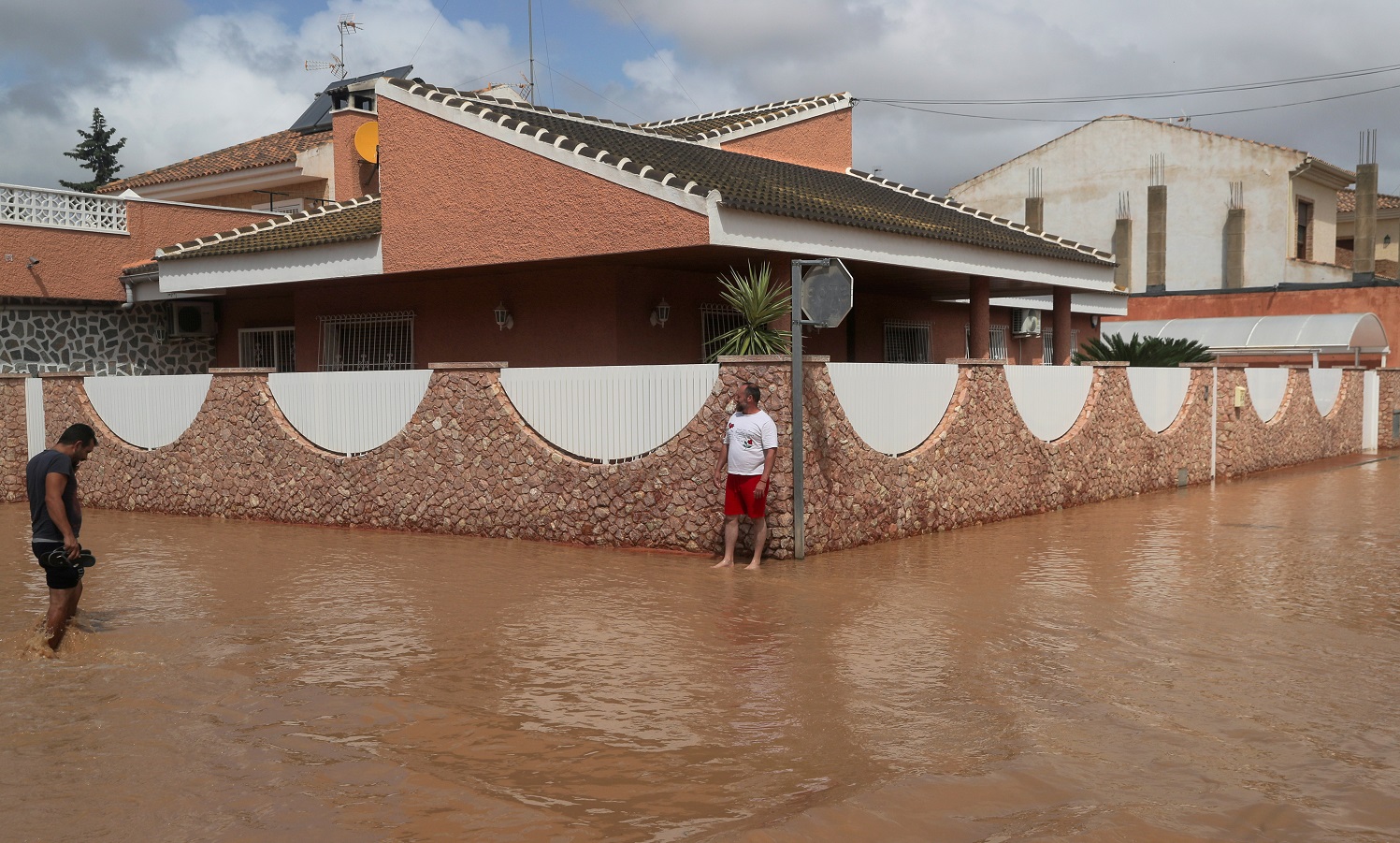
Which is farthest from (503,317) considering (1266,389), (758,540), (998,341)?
(1266,389)

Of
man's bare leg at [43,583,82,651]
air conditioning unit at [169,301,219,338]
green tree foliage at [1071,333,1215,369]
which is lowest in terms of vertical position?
man's bare leg at [43,583,82,651]

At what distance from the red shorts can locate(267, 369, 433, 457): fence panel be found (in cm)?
433

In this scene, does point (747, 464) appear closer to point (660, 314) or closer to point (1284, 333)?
point (660, 314)

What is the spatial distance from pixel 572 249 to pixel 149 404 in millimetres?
6642

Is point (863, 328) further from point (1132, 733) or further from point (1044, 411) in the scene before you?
point (1132, 733)

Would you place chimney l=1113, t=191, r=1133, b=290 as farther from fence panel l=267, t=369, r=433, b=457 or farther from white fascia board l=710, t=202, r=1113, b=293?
fence panel l=267, t=369, r=433, b=457

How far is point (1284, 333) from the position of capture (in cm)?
2969

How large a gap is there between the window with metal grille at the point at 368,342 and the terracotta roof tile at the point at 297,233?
1481 millimetres

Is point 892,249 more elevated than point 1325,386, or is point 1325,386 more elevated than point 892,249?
point 892,249

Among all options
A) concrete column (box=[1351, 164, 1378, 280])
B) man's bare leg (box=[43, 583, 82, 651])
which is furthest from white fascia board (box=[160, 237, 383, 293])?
concrete column (box=[1351, 164, 1378, 280])

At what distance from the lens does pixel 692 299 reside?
54.4 ft

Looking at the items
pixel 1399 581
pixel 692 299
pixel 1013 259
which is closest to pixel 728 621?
pixel 1399 581

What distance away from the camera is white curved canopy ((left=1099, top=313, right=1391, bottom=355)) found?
1132 inches

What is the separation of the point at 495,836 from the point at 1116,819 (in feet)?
8.34
